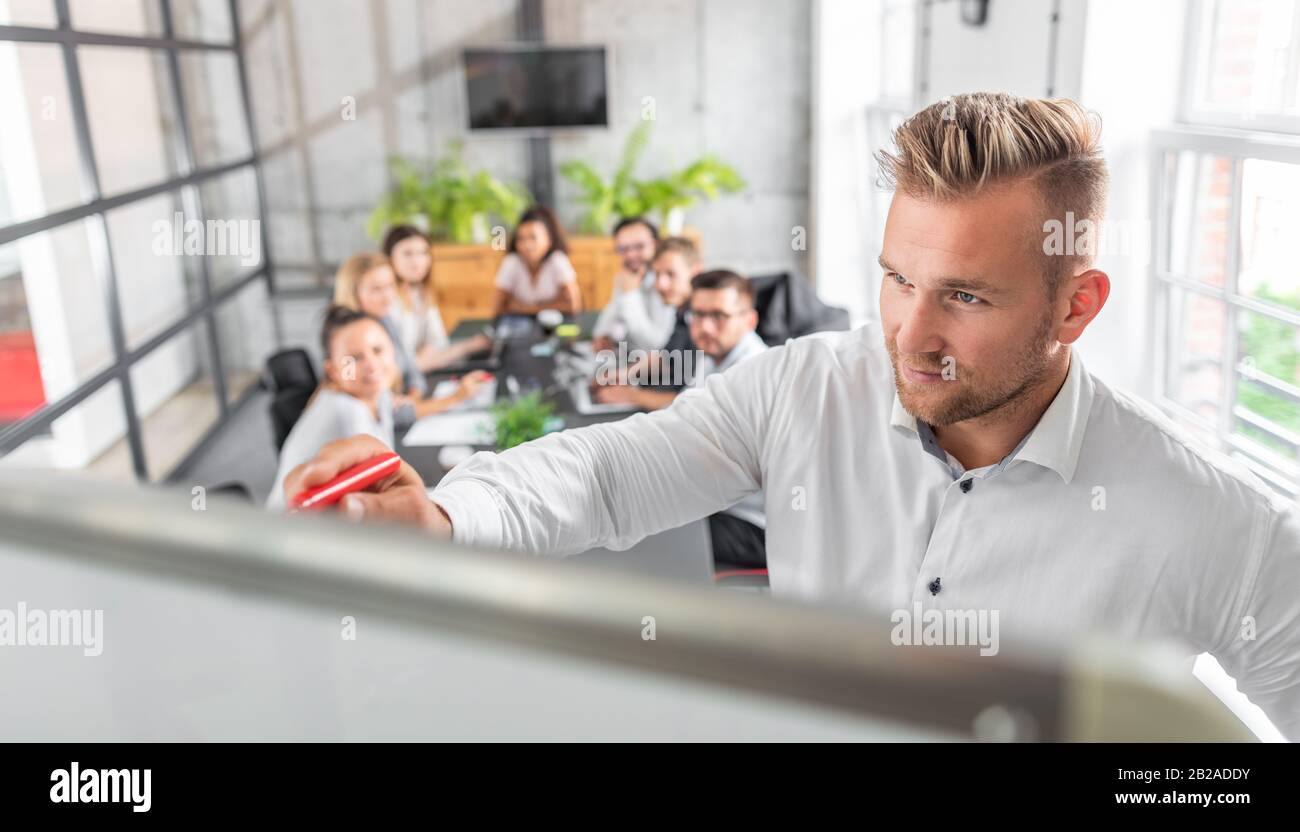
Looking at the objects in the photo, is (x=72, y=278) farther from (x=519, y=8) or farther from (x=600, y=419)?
(x=519, y=8)

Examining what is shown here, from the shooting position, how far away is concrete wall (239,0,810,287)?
286 inches

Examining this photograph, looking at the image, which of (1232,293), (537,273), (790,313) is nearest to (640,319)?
(790,313)

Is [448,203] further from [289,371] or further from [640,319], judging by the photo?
[289,371]

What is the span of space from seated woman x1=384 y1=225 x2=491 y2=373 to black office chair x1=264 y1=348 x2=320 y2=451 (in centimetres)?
53

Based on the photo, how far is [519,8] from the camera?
737 cm

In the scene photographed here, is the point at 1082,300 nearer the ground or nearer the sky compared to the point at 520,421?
nearer the sky

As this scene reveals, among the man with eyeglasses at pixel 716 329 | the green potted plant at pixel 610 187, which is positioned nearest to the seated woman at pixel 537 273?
the green potted plant at pixel 610 187

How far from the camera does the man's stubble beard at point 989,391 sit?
1.33 meters

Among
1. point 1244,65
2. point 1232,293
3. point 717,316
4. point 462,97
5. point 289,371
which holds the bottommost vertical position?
point 289,371

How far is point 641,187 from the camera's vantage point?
7.32 m

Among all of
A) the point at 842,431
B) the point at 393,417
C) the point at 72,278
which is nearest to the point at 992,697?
the point at 842,431

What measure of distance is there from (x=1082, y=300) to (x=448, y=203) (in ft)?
21.1

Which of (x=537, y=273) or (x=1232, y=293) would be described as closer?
(x=1232, y=293)

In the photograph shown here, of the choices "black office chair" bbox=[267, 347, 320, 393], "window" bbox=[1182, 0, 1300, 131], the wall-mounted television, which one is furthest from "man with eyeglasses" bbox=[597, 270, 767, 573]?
the wall-mounted television
